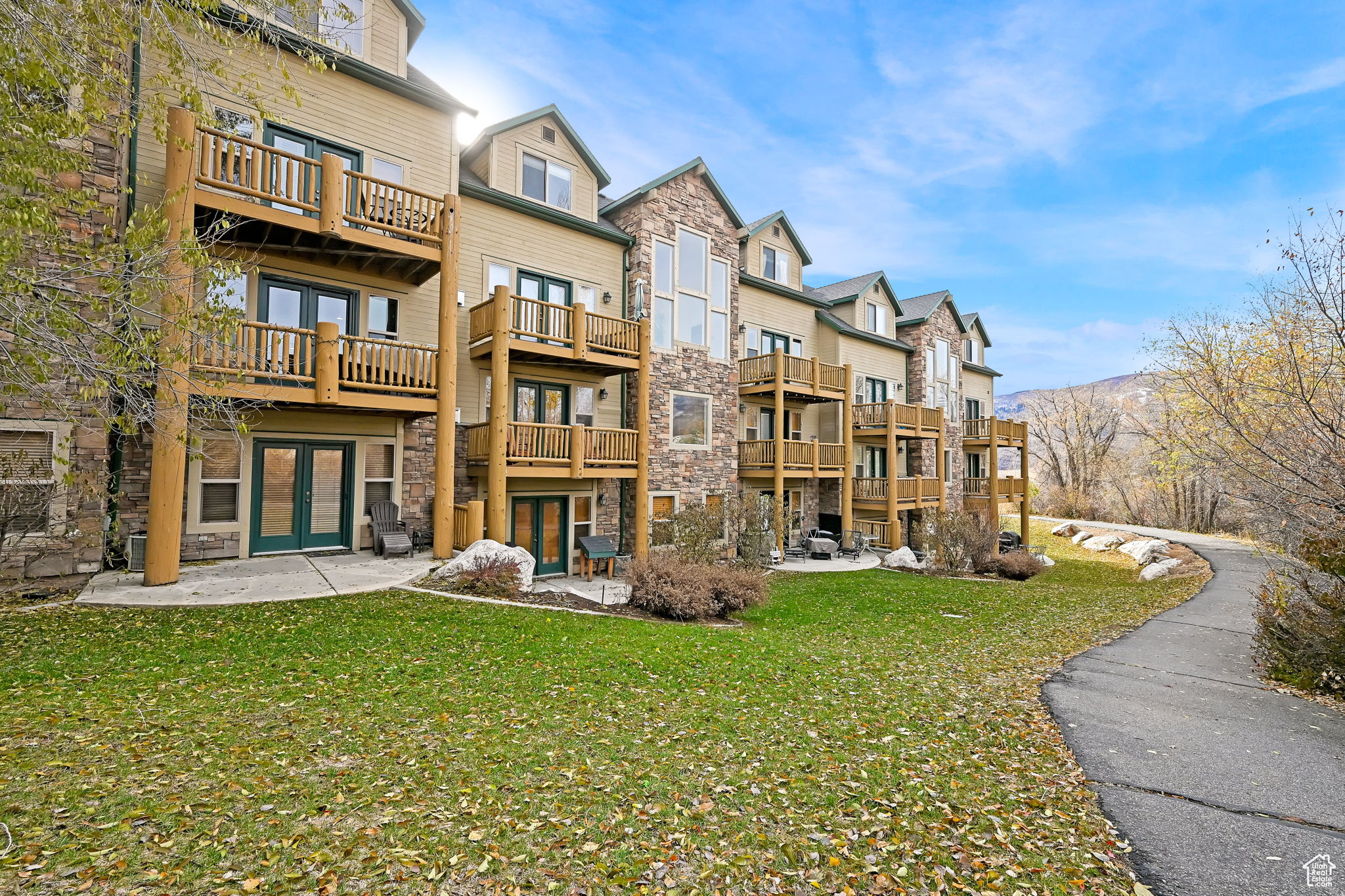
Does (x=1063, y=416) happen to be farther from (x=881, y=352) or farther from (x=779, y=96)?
(x=779, y=96)

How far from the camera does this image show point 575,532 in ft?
50.2

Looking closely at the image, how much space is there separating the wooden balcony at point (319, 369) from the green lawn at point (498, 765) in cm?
352

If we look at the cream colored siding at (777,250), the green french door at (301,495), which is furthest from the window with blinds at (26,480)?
the cream colored siding at (777,250)

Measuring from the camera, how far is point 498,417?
1199cm

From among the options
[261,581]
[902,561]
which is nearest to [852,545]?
[902,561]

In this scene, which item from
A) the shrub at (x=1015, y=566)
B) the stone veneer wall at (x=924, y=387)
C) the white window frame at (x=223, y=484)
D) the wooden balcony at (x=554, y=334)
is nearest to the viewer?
the white window frame at (x=223, y=484)

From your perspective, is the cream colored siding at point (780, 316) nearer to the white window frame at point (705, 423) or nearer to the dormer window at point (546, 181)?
the white window frame at point (705, 423)

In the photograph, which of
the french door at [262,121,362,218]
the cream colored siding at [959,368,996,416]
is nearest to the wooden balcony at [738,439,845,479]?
the french door at [262,121,362,218]

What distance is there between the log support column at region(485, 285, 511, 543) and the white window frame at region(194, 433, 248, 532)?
4.32 m

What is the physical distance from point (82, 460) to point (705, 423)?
13.6 m

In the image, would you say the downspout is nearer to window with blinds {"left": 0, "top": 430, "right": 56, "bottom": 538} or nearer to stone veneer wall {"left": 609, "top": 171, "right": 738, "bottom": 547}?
window with blinds {"left": 0, "top": 430, "right": 56, "bottom": 538}

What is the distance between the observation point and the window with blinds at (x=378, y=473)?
39.5ft

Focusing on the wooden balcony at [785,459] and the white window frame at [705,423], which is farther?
the wooden balcony at [785,459]

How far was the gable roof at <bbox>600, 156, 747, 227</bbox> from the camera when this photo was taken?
54.1ft
